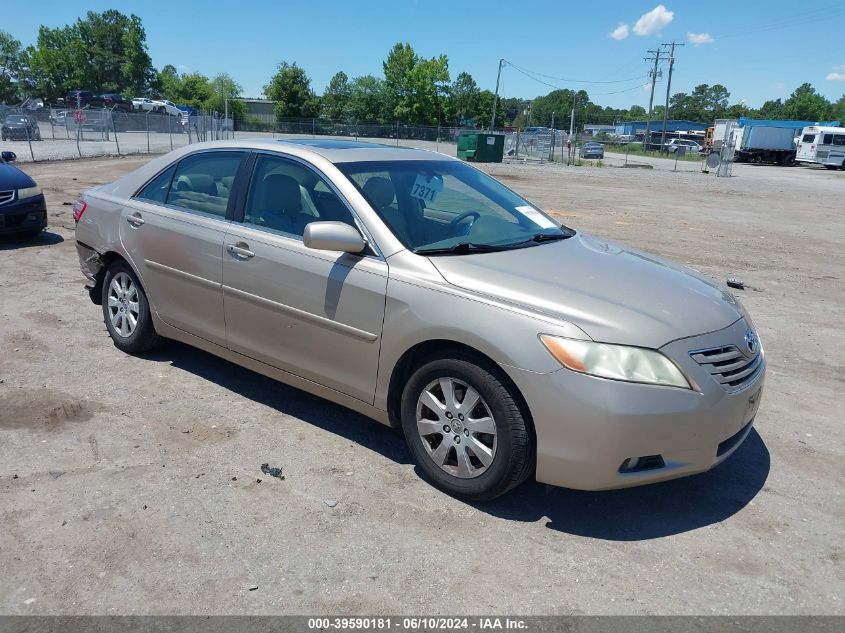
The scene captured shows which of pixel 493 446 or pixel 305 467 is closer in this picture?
pixel 493 446

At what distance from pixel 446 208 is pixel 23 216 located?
7.45m

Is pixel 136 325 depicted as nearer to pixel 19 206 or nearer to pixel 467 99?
pixel 19 206

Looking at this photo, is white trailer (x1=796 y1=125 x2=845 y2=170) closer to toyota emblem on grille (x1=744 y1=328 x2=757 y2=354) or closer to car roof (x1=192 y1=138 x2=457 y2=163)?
car roof (x1=192 y1=138 x2=457 y2=163)

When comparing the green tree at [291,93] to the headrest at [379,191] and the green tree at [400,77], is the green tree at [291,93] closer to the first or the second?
the green tree at [400,77]

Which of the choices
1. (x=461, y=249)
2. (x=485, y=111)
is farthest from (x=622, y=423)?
(x=485, y=111)

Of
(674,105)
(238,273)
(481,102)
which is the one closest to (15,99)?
(481,102)

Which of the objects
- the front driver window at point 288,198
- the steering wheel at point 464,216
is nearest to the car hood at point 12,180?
the front driver window at point 288,198

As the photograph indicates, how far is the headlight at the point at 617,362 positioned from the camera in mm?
3064

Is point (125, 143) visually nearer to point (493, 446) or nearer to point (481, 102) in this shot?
point (493, 446)

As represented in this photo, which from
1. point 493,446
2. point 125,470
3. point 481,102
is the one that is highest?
point 481,102

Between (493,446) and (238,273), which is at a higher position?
(238,273)

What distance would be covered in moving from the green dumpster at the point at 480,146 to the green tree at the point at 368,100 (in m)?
42.7

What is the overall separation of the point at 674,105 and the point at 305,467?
196 meters

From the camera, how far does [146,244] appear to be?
4902 mm
